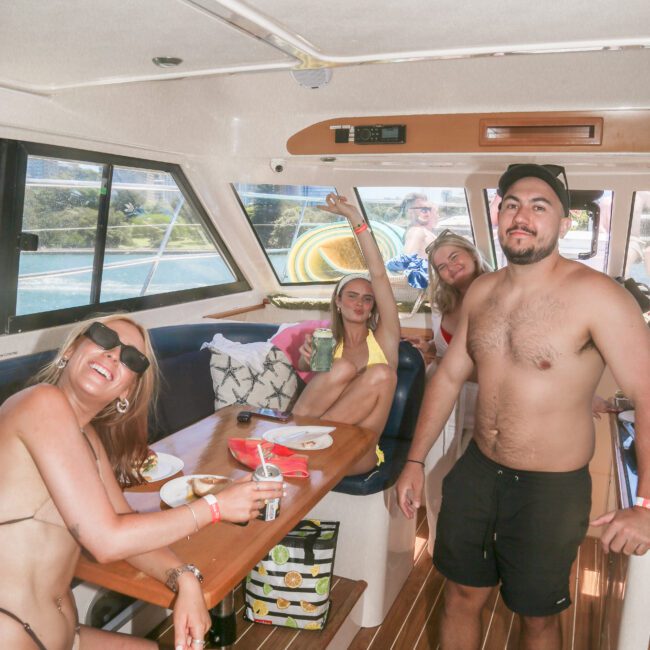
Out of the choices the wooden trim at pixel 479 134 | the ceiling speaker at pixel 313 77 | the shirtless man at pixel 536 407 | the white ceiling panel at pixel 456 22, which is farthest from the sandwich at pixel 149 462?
the wooden trim at pixel 479 134

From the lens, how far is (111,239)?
14.1 ft

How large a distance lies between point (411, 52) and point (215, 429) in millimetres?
1461

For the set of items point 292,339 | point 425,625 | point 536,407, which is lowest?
point 425,625

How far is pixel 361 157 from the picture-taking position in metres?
4.20

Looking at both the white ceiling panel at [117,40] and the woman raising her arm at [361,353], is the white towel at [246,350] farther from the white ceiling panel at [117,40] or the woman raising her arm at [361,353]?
the white ceiling panel at [117,40]

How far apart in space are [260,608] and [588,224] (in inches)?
135

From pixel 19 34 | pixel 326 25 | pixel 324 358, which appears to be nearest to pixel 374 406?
pixel 324 358

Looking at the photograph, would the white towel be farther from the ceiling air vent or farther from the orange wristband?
the orange wristband

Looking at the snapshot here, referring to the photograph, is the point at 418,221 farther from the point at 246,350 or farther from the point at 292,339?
the point at 246,350

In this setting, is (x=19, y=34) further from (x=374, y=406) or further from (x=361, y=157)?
(x=361, y=157)

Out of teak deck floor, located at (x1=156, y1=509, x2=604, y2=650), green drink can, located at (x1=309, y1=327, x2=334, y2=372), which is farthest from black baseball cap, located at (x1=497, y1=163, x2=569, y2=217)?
teak deck floor, located at (x1=156, y1=509, x2=604, y2=650)

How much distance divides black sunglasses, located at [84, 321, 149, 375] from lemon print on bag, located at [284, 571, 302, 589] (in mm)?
1106

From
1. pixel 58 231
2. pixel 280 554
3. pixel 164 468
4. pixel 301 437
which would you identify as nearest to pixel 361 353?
pixel 301 437

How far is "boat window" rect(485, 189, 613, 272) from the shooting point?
4.45 metres
